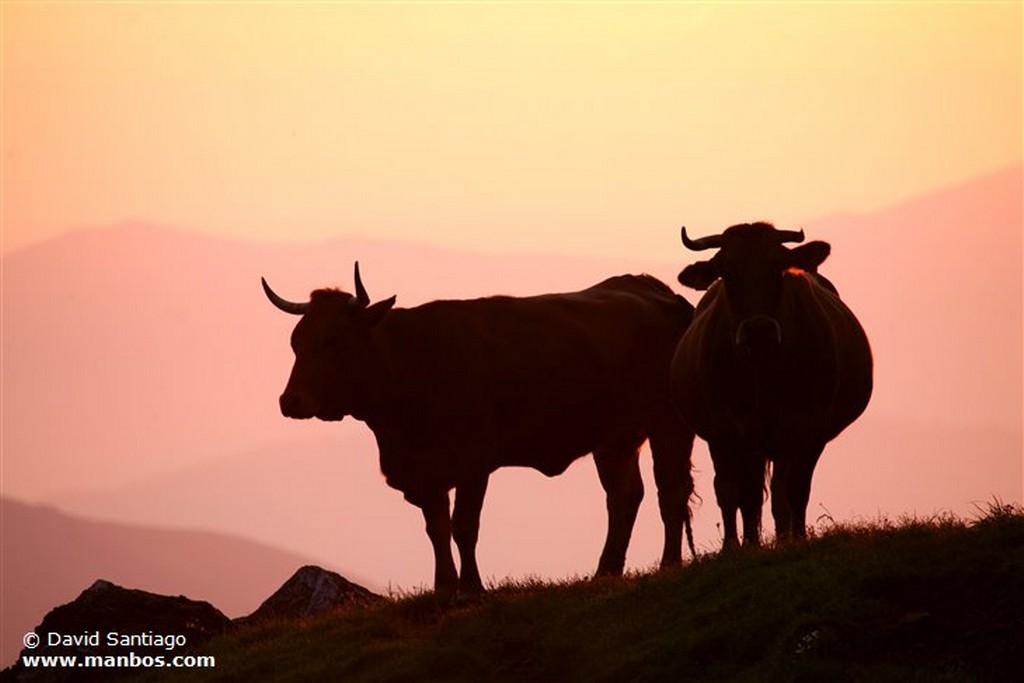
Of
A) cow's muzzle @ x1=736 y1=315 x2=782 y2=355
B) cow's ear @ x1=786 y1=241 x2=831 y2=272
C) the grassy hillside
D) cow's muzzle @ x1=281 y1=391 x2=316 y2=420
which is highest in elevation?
cow's ear @ x1=786 y1=241 x2=831 y2=272

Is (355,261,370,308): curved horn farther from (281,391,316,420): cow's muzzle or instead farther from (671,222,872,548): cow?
(671,222,872,548): cow

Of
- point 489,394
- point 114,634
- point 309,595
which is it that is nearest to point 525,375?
point 489,394

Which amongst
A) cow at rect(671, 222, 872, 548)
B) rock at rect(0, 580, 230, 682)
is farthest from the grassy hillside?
rock at rect(0, 580, 230, 682)

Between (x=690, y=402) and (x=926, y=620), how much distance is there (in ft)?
20.7

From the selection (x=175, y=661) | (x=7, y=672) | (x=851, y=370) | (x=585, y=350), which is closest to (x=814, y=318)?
(x=851, y=370)

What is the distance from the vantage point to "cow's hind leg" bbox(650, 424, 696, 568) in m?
28.4

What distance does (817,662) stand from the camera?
18984mm

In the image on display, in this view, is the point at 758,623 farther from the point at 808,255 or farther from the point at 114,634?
the point at 114,634

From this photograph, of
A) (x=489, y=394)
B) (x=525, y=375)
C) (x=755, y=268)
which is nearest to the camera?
(x=755, y=268)

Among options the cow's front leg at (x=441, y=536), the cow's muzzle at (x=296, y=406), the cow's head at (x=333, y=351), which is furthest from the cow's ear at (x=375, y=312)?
the cow's front leg at (x=441, y=536)

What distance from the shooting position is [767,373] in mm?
23875

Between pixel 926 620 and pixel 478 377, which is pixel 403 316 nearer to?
pixel 478 377

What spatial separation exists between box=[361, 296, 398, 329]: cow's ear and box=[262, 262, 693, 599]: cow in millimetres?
12

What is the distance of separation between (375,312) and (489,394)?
168cm
